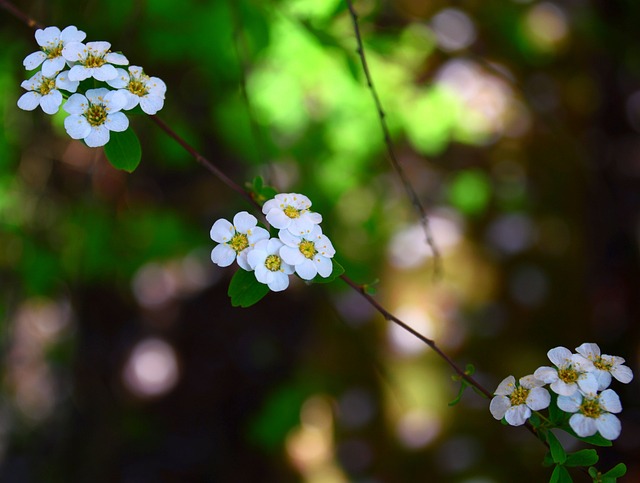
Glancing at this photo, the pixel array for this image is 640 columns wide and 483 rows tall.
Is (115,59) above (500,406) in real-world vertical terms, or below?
above

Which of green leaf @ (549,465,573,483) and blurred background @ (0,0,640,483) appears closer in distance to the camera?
green leaf @ (549,465,573,483)

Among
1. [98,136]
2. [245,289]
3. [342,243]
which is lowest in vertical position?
[342,243]

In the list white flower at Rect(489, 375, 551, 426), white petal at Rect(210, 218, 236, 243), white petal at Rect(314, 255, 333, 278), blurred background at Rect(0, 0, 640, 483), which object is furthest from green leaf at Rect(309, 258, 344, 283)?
blurred background at Rect(0, 0, 640, 483)

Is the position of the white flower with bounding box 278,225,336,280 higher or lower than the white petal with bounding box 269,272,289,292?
higher

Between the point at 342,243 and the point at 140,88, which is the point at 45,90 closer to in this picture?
the point at 140,88

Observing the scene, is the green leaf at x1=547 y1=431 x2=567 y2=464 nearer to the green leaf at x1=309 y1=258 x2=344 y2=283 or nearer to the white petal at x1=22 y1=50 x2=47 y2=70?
the green leaf at x1=309 y1=258 x2=344 y2=283

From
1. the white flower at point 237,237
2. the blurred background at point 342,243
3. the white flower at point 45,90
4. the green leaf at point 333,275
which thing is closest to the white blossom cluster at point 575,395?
the green leaf at point 333,275

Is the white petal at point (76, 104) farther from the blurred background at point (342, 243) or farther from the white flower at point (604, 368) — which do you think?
the blurred background at point (342, 243)

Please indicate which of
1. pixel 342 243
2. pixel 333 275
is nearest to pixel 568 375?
pixel 333 275
